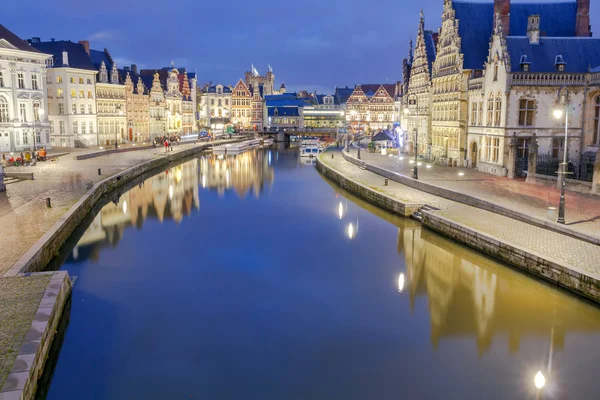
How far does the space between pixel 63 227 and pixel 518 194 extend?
21332 millimetres

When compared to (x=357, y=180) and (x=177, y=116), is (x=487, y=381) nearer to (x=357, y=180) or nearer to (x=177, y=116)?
(x=357, y=180)

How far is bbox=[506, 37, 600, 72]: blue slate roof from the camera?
35000 millimetres

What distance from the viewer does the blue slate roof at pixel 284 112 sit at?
125 metres

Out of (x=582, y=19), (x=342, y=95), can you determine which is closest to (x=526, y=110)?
(x=582, y=19)

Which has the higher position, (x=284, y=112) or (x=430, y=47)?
(x=430, y=47)

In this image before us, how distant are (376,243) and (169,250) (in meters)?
9.26

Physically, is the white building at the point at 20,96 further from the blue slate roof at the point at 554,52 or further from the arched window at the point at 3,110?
the blue slate roof at the point at 554,52

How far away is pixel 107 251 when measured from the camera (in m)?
23.8

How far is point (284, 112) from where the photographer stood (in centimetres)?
12494

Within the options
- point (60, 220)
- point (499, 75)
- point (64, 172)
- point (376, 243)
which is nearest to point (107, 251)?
point (60, 220)

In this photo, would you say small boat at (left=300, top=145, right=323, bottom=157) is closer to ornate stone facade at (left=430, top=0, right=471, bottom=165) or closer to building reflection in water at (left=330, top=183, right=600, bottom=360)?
ornate stone facade at (left=430, top=0, right=471, bottom=165)

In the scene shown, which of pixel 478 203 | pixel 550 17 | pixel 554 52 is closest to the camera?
pixel 478 203

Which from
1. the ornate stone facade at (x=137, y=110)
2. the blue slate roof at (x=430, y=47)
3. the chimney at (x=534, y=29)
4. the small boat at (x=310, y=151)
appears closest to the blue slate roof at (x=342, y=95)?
the ornate stone facade at (x=137, y=110)

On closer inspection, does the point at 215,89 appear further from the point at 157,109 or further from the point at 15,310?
the point at 15,310
